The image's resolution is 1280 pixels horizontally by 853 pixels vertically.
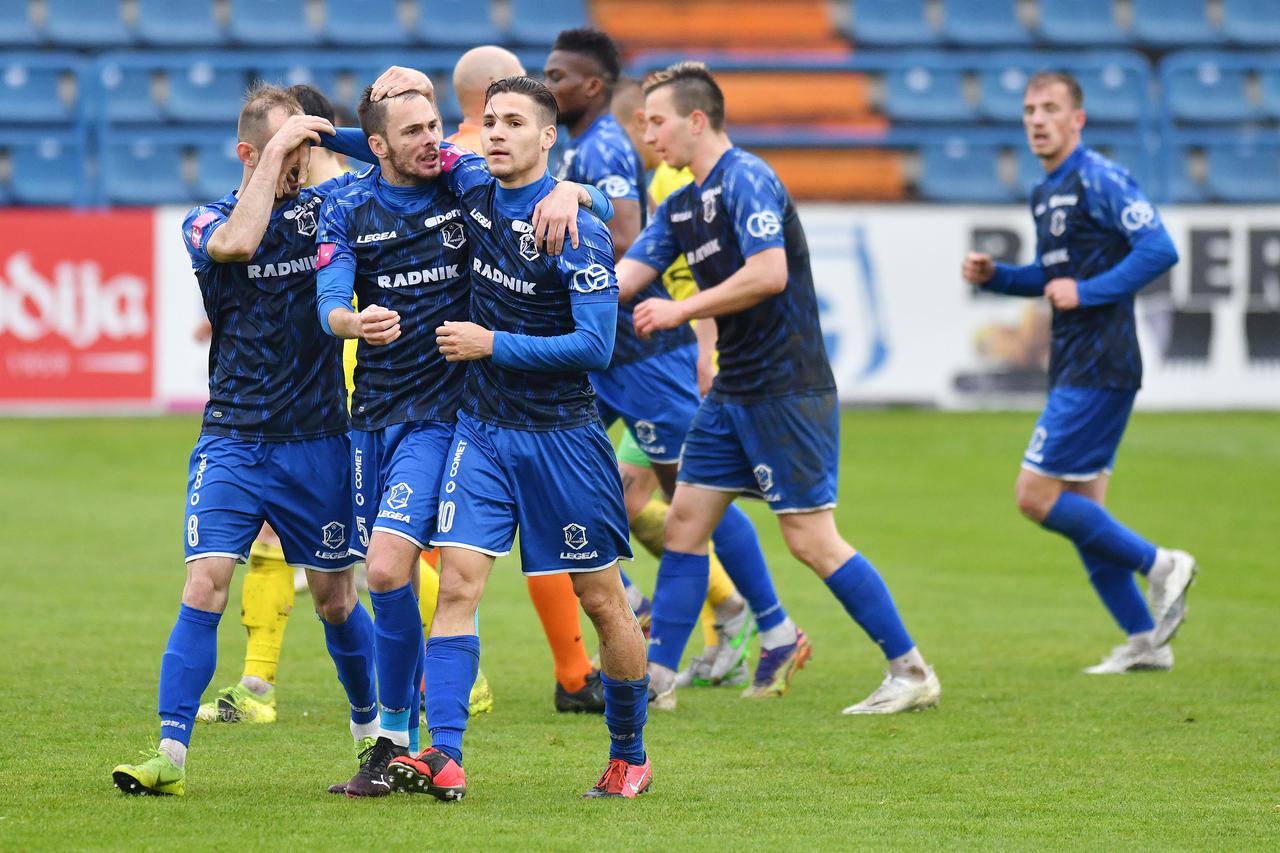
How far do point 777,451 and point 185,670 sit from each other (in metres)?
2.42

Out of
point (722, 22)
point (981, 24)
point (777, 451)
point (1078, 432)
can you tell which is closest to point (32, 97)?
point (722, 22)

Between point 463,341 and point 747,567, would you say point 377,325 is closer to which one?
point 463,341

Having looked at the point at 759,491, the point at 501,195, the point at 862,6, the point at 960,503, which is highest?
the point at 862,6

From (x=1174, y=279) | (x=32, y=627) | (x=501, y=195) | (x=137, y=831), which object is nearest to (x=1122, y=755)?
(x=501, y=195)

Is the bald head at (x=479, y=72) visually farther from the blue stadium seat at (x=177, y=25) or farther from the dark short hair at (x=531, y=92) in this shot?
the blue stadium seat at (x=177, y=25)

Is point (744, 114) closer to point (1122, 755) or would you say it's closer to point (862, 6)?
point (862, 6)

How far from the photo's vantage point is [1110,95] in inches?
739

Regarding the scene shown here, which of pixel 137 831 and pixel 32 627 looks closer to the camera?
pixel 137 831

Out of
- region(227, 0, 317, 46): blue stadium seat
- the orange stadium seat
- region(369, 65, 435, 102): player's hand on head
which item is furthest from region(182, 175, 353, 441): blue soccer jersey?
the orange stadium seat

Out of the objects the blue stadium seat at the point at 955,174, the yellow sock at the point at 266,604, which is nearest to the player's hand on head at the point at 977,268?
the yellow sock at the point at 266,604

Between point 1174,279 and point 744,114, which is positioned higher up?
point 744,114

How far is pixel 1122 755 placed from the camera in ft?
19.4

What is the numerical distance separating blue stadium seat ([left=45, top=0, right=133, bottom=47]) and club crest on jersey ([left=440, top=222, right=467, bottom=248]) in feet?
48.4

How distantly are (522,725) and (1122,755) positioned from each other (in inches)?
81.7
